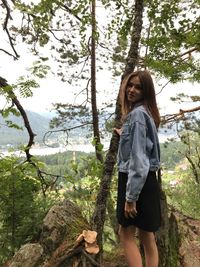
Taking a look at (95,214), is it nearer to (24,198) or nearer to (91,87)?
(24,198)

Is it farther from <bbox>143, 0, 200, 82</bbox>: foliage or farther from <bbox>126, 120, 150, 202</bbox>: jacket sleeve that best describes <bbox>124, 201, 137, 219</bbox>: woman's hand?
<bbox>143, 0, 200, 82</bbox>: foliage

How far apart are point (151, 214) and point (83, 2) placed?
2.43 metres

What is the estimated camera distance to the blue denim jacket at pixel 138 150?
276cm

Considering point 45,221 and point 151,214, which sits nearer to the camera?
point 151,214

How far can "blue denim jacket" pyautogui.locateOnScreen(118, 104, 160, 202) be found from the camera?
2.76 m

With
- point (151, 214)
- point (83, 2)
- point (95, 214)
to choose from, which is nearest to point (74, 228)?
point (95, 214)

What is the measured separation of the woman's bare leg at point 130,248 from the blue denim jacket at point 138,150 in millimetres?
423

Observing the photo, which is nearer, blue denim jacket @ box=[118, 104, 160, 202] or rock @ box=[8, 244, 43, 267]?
blue denim jacket @ box=[118, 104, 160, 202]

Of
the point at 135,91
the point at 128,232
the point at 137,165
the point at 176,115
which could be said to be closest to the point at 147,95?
the point at 135,91

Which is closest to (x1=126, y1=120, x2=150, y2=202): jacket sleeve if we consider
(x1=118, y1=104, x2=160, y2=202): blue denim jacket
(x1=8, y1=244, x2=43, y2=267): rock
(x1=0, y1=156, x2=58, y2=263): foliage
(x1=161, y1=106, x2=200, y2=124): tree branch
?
(x1=118, y1=104, x2=160, y2=202): blue denim jacket

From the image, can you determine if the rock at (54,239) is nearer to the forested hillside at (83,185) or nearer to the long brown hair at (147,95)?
the forested hillside at (83,185)

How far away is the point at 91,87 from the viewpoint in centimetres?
1097

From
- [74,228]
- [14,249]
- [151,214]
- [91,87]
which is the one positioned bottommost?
[14,249]

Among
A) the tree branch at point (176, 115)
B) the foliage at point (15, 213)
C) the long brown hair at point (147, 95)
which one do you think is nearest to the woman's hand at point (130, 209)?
the long brown hair at point (147, 95)
